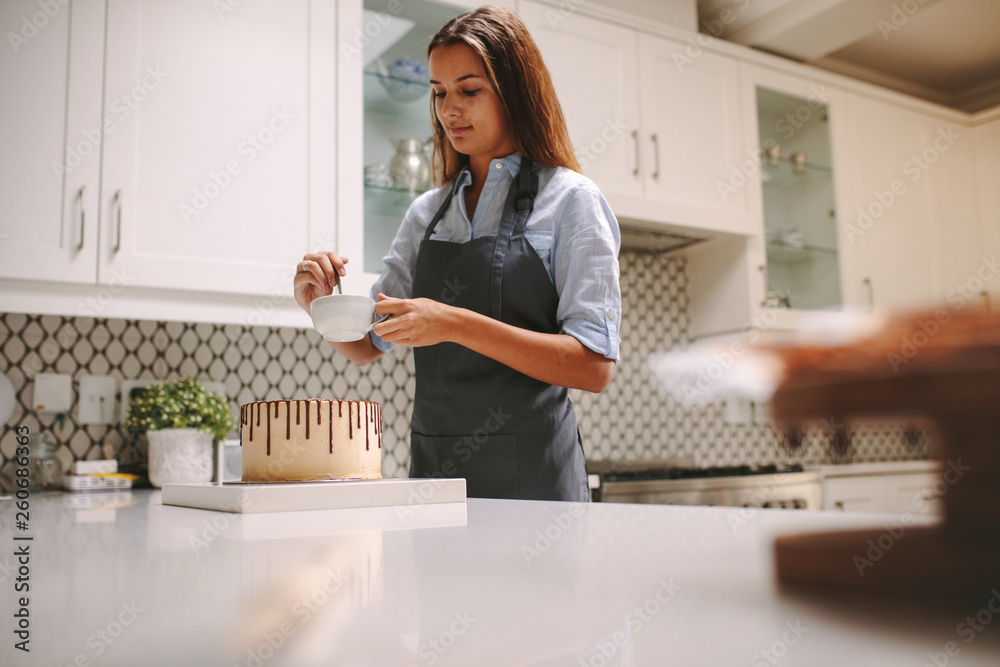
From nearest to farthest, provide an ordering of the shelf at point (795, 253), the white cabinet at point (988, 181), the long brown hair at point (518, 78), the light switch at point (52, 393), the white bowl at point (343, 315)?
1. the white bowl at point (343, 315)
2. the long brown hair at point (518, 78)
3. the light switch at point (52, 393)
4. the shelf at point (795, 253)
5. the white cabinet at point (988, 181)

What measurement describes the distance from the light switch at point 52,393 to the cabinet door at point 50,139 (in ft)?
1.37

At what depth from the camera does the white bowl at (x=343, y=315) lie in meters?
1.02

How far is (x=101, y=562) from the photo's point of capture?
0.43 metres

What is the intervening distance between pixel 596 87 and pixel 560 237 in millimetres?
1482

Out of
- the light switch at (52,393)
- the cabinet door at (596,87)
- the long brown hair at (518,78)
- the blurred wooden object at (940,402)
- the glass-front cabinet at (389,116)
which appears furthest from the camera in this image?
the cabinet door at (596,87)

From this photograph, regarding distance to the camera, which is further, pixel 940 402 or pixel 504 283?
pixel 504 283

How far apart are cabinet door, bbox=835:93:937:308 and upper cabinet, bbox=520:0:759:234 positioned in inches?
23.6

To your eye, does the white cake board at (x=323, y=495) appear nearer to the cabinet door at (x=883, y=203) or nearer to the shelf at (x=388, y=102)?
the shelf at (x=388, y=102)

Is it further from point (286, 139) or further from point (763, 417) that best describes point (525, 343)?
point (286, 139)

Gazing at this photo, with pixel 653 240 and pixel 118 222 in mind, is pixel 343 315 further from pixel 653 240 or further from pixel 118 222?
pixel 653 240

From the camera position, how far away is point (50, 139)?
70.9 inches

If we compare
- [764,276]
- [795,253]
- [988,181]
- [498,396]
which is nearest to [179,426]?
[498,396]

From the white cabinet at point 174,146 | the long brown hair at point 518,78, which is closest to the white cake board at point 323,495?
the long brown hair at point 518,78

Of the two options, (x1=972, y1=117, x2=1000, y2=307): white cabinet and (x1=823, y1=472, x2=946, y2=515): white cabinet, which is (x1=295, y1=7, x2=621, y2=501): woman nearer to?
(x1=823, y1=472, x2=946, y2=515): white cabinet
